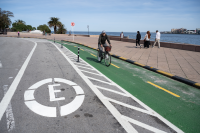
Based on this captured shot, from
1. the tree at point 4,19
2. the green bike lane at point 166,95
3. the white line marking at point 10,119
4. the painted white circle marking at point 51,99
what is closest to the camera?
the white line marking at point 10,119

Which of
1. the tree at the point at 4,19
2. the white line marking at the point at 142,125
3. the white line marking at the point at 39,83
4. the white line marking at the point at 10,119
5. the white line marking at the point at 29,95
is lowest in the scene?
the white line marking at the point at 142,125

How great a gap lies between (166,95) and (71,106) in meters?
3.36

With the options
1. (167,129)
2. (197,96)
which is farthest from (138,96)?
(197,96)

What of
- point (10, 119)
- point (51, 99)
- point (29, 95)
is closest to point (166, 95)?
point (51, 99)

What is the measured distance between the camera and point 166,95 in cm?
531

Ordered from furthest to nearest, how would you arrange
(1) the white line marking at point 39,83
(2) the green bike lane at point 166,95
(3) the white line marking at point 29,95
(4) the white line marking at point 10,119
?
(1) the white line marking at point 39,83
(3) the white line marking at point 29,95
(2) the green bike lane at point 166,95
(4) the white line marking at point 10,119

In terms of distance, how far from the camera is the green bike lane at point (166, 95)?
3.91 metres

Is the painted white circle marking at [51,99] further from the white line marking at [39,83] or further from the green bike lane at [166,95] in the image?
the green bike lane at [166,95]

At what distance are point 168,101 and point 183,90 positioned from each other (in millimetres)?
1425

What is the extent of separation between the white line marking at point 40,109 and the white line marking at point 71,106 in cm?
24

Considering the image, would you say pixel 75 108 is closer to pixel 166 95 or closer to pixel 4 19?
pixel 166 95

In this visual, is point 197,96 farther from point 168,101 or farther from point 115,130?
point 115,130

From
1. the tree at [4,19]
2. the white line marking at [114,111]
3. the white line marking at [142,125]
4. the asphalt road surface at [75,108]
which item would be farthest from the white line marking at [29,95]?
the tree at [4,19]

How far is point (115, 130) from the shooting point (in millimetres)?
3387
